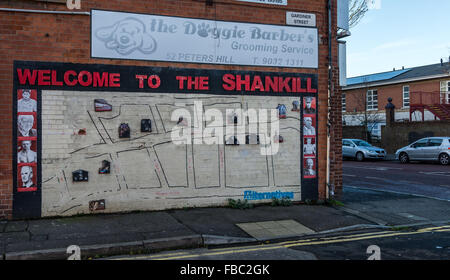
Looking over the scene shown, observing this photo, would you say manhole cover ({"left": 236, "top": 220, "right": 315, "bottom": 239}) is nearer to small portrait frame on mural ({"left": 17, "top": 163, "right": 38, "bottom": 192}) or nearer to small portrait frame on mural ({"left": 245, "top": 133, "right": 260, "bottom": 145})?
small portrait frame on mural ({"left": 245, "top": 133, "right": 260, "bottom": 145})

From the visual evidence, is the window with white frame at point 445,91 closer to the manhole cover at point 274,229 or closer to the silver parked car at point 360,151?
the silver parked car at point 360,151

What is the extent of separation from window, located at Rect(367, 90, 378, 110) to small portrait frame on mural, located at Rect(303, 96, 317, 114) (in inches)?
1270

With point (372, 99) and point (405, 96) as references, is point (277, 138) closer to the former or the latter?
point (405, 96)

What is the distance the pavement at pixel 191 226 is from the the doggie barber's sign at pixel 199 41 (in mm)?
3532

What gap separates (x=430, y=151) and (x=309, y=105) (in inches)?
631

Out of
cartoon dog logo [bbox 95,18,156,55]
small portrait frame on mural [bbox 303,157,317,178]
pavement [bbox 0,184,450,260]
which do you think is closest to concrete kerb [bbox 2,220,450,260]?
pavement [bbox 0,184,450,260]

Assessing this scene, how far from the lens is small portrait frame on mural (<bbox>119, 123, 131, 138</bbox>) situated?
9.05m

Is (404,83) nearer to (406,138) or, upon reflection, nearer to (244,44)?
(406,138)

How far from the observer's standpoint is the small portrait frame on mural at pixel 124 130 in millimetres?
9047

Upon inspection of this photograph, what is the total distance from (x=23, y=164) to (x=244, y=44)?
5581 millimetres

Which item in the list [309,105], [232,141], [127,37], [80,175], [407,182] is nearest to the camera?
[80,175]

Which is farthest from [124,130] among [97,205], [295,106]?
[295,106]

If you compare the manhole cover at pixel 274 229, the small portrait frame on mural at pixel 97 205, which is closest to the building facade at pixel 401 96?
the manhole cover at pixel 274 229

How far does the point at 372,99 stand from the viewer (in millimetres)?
40594
